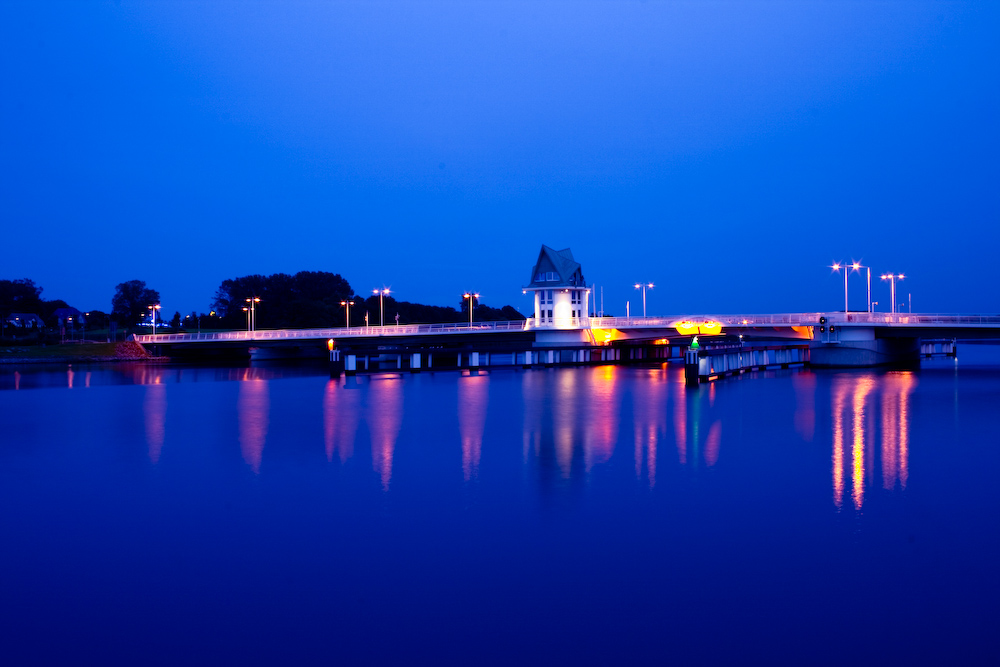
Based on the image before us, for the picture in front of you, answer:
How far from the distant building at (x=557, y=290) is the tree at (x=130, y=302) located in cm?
8055

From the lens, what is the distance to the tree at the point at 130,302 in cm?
12212

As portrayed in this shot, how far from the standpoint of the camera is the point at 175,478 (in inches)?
646

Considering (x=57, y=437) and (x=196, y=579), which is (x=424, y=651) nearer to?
(x=196, y=579)

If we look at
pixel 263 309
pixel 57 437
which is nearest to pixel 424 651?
pixel 57 437

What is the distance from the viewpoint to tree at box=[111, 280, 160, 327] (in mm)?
122125

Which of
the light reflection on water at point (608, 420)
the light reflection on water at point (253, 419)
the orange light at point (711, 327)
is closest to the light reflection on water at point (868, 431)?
the light reflection on water at point (608, 420)

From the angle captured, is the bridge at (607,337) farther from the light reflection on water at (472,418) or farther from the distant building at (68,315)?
the distant building at (68,315)

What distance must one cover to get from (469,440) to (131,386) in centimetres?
3284

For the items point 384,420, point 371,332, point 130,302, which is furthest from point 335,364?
point 130,302

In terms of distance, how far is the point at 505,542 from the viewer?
11.1m

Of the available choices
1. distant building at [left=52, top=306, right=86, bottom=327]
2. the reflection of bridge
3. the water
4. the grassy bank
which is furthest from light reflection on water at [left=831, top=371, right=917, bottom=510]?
distant building at [left=52, top=306, right=86, bottom=327]

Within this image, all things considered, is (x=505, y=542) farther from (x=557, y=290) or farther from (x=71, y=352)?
(x=71, y=352)

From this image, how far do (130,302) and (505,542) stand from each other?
12694cm

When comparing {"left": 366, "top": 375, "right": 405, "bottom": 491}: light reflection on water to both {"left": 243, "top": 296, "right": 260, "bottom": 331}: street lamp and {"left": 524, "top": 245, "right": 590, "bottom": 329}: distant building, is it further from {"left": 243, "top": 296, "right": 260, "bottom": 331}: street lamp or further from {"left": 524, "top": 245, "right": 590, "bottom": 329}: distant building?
{"left": 243, "top": 296, "right": 260, "bottom": 331}: street lamp
